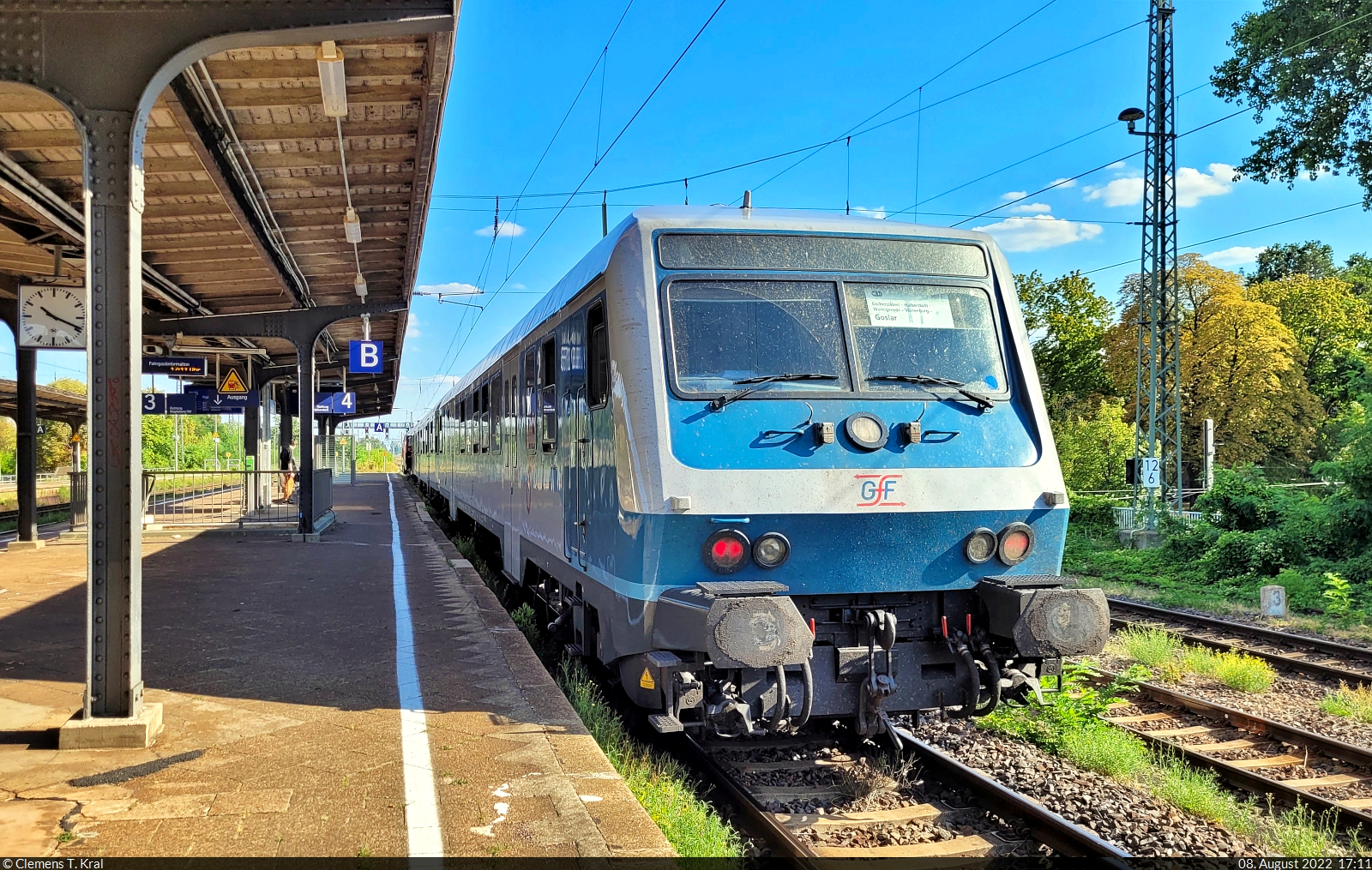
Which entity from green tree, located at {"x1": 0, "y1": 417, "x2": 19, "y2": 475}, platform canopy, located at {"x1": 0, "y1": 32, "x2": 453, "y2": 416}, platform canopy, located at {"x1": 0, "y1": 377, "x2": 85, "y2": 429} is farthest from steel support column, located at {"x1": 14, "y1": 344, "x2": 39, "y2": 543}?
green tree, located at {"x1": 0, "y1": 417, "x2": 19, "y2": 475}

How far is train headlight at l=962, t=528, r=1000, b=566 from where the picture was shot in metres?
5.45

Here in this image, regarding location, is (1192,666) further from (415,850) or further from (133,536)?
(133,536)

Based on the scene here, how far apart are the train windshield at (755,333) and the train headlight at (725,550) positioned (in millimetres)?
791

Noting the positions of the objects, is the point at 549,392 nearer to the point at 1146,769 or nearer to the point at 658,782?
the point at 658,782

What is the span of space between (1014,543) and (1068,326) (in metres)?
39.8

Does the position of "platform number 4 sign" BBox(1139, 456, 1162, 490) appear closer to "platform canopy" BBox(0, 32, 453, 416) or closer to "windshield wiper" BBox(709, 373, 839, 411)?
"platform canopy" BBox(0, 32, 453, 416)

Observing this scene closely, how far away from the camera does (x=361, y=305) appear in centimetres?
1557

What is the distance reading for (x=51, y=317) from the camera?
12875 millimetres

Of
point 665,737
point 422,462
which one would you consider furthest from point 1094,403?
point 665,737

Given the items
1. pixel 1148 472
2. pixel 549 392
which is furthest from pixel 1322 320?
pixel 549 392

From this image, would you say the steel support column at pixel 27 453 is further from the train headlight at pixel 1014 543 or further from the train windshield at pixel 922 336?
the train headlight at pixel 1014 543

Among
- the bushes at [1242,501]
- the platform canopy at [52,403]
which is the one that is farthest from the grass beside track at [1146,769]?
the platform canopy at [52,403]

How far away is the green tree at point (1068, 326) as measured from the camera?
1663 inches

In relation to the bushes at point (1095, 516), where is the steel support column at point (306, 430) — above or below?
above
